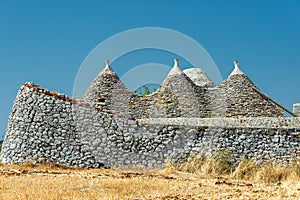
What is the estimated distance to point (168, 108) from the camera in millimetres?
24484

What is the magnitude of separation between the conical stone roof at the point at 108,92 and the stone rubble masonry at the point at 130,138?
9.53 meters

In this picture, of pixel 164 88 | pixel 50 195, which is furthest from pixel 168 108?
pixel 50 195

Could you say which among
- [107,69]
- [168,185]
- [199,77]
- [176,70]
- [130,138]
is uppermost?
[199,77]

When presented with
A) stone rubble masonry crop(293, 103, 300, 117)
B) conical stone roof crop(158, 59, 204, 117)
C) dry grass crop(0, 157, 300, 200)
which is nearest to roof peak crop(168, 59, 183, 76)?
conical stone roof crop(158, 59, 204, 117)

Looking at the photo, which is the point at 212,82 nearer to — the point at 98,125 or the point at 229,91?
the point at 229,91

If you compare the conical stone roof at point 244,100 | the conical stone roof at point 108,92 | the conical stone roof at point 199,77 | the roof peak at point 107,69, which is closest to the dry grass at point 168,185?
the conical stone roof at point 108,92

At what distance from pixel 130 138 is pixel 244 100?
12.6m

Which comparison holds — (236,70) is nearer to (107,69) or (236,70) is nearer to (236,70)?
(236,70)

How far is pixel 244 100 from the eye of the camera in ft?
84.0

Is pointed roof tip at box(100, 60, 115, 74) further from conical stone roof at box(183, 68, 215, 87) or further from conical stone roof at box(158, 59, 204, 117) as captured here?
conical stone roof at box(183, 68, 215, 87)

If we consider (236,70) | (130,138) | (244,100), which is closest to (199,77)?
(236,70)

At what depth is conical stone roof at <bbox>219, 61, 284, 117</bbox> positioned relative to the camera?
24984mm

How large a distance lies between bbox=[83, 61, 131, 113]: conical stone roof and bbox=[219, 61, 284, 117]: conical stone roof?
6094 millimetres

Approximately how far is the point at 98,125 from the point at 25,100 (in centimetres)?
283
